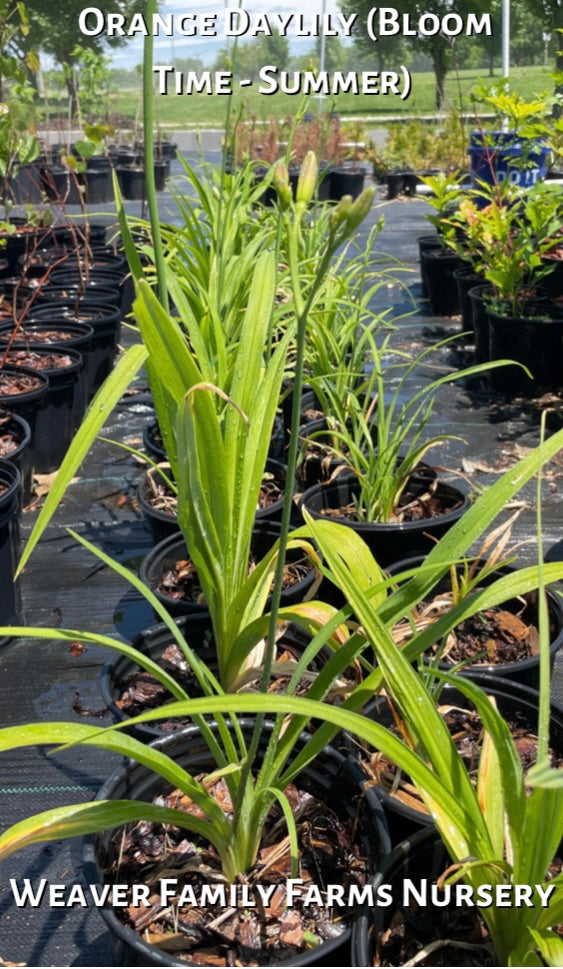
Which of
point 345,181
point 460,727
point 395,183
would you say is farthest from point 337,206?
point 345,181

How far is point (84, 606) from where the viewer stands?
88.5 inches

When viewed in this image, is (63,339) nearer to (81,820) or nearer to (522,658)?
(522,658)

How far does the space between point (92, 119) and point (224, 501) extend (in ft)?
40.5

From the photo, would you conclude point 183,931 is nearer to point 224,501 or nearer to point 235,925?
point 235,925

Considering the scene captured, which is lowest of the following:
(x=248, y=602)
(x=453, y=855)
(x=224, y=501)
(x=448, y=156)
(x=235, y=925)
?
(x=235, y=925)

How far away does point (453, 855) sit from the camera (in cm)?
94

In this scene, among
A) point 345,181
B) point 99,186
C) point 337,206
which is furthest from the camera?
point 99,186

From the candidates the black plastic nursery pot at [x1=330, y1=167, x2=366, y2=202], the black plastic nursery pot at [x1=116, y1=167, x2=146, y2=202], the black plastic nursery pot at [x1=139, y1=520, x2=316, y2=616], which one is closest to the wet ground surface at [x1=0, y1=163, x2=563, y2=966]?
the black plastic nursery pot at [x1=139, y1=520, x2=316, y2=616]

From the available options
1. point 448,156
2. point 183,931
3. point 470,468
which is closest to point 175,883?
point 183,931

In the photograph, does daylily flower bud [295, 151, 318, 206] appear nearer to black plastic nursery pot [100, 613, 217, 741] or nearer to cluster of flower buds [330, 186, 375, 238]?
cluster of flower buds [330, 186, 375, 238]

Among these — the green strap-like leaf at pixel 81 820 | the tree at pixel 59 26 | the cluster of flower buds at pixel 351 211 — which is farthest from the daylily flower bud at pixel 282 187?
the tree at pixel 59 26

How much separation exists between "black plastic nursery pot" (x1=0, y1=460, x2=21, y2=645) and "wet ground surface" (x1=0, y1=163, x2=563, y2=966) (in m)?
0.08

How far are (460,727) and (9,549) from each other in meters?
Result: 1.17

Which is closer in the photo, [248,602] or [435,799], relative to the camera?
[435,799]
